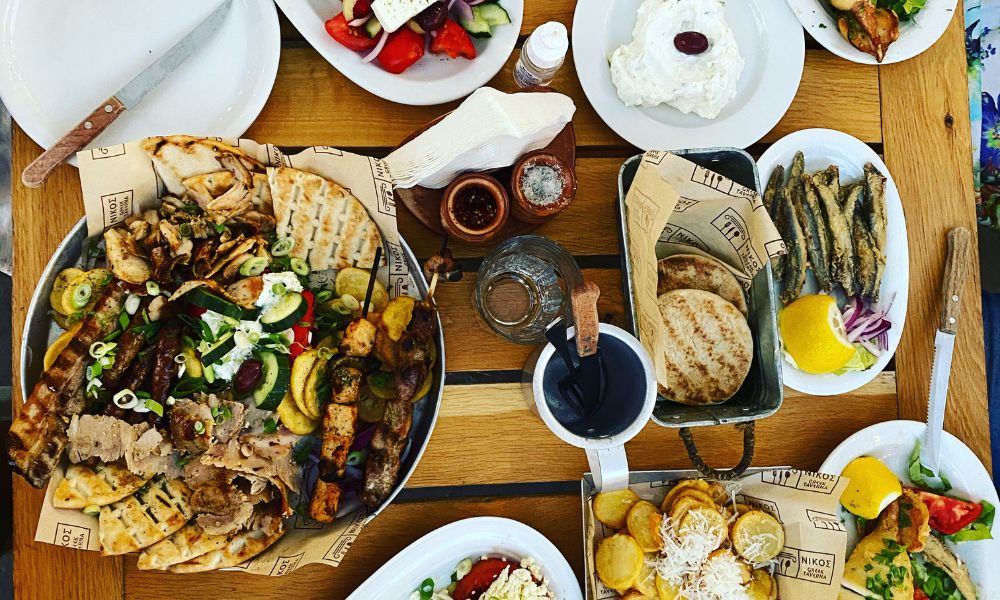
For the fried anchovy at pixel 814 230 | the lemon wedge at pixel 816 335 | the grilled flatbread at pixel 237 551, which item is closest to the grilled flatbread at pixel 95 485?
the grilled flatbread at pixel 237 551

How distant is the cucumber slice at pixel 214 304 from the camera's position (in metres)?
1.29

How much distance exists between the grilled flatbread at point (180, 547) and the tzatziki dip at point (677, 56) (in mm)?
1271

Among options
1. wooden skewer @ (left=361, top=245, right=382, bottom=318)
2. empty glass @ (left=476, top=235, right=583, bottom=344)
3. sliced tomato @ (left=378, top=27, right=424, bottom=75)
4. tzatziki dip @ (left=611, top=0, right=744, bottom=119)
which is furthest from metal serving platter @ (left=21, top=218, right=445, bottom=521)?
tzatziki dip @ (left=611, top=0, right=744, bottom=119)

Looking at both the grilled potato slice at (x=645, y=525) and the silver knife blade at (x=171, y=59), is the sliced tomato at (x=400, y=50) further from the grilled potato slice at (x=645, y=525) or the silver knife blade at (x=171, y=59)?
the grilled potato slice at (x=645, y=525)

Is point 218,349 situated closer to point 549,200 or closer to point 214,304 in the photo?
point 214,304

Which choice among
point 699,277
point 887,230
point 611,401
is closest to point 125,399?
point 611,401

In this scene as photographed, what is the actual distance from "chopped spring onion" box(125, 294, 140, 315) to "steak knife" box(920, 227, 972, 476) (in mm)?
1782

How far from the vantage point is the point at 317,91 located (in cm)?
153

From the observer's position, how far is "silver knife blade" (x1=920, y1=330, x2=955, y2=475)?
5.24ft

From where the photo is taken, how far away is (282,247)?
1.38 metres

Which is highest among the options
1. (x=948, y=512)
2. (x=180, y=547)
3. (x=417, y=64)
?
(x=417, y=64)

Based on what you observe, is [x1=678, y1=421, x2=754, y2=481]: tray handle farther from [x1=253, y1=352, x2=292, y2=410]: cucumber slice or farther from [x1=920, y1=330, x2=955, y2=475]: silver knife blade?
[x1=253, y1=352, x2=292, y2=410]: cucumber slice

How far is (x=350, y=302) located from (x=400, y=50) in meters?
0.56

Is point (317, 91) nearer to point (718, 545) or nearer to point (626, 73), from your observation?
point (626, 73)
